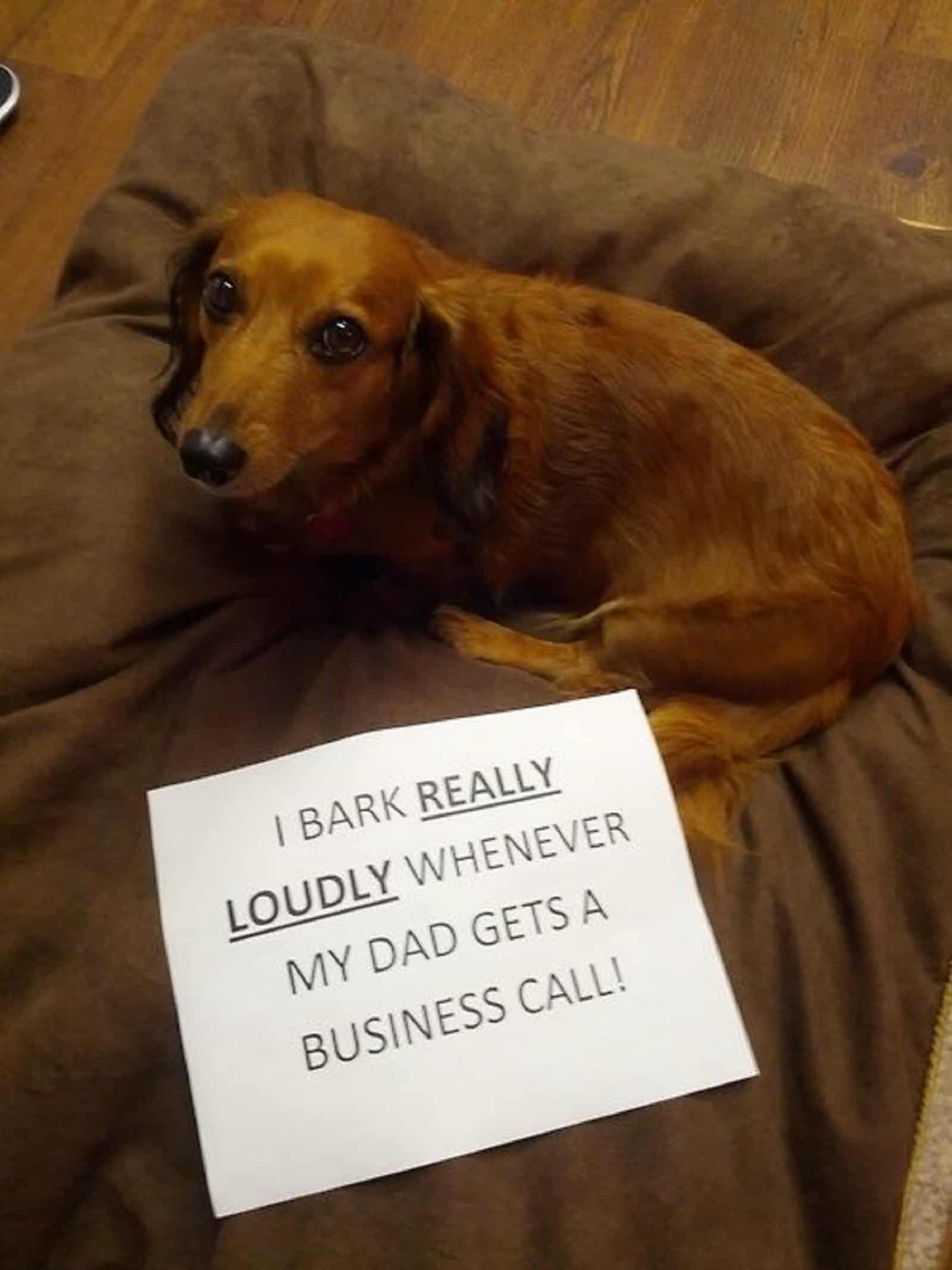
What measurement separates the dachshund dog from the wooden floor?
0.96 metres

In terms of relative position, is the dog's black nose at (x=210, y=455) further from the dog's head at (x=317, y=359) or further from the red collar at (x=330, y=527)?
the red collar at (x=330, y=527)

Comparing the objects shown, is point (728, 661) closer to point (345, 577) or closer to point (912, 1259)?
point (345, 577)

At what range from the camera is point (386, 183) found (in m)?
1.84

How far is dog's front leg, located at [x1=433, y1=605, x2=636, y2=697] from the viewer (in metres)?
1.54

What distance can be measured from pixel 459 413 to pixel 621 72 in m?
1.35

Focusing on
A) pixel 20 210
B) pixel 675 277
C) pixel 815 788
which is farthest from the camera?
pixel 20 210

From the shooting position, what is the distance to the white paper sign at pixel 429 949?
118 cm

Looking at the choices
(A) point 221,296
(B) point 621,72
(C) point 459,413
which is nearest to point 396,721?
(C) point 459,413

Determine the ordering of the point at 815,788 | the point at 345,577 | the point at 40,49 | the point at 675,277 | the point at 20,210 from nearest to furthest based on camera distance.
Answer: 1. the point at 815,788
2. the point at 345,577
3. the point at 675,277
4. the point at 20,210
5. the point at 40,49

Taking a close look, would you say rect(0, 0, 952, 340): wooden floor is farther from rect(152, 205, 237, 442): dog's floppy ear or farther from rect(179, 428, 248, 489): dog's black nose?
rect(179, 428, 248, 489): dog's black nose

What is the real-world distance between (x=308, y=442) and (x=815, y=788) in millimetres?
659

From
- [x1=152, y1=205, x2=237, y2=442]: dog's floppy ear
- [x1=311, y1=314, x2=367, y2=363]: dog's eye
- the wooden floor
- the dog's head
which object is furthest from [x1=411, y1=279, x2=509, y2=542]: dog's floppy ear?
the wooden floor

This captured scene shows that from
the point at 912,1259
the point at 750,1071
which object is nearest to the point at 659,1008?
the point at 750,1071

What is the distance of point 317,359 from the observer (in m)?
1.30
